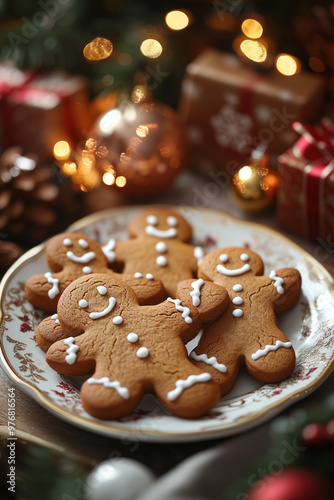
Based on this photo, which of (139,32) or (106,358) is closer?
(106,358)

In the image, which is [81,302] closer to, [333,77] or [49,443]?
[49,443]

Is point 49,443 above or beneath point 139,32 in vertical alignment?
beneath

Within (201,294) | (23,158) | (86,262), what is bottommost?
(23,158)

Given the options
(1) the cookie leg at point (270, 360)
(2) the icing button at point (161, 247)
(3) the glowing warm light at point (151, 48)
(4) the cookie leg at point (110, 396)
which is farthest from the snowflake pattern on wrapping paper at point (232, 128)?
(4) the cookie leg at point (110, 396)

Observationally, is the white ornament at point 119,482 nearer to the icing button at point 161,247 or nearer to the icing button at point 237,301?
the icing button at point 237,301

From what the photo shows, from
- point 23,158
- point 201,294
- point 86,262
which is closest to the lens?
point 201,294

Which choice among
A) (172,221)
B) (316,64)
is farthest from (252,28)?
(172,221)

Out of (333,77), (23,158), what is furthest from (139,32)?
(333,77)
